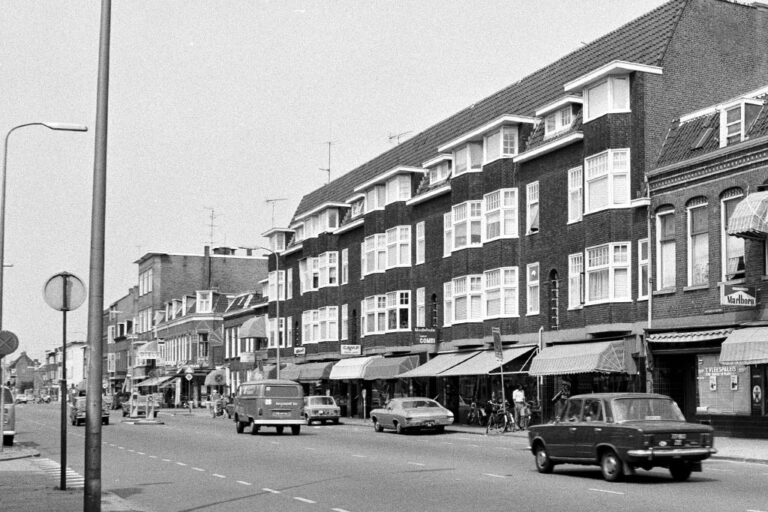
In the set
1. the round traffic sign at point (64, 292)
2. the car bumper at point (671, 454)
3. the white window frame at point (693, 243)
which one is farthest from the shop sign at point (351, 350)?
the round traffic sign at point (64, 292)

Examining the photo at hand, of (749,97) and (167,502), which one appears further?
(749,97)

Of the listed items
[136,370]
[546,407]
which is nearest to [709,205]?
[546,407]

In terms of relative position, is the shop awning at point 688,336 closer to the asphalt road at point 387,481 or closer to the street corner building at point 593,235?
the street corner building at point 593,235

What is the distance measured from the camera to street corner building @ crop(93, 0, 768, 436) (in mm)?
32469

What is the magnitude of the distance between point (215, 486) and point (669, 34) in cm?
2470

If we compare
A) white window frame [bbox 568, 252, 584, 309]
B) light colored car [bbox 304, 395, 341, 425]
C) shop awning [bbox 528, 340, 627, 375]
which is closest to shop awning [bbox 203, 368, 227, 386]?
light colored car [bbox 304, 395, 341, 425]

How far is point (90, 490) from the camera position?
12930 millimetres

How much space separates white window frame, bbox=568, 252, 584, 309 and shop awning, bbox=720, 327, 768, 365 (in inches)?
308

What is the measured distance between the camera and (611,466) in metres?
19.4

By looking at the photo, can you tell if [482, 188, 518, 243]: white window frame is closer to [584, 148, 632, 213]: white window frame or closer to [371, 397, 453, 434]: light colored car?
[584, 148, 632, 213]: white window frame

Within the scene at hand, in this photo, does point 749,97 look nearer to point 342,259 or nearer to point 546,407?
point 546,407

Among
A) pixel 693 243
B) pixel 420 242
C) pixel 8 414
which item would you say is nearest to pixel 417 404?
pixel 420 242

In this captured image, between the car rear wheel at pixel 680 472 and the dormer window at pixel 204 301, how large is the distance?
275 feet

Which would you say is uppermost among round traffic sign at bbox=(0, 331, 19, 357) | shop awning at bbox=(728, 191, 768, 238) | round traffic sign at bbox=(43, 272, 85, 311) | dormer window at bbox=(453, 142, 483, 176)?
dormer window at bbox=(453, 142, 483, 176)
